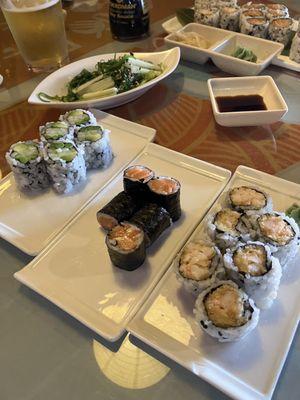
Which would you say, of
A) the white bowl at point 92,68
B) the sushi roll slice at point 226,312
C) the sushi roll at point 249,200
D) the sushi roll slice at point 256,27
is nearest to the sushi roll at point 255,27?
the sushi roll slice at point 256,27

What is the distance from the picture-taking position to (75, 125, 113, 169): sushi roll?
1496mm

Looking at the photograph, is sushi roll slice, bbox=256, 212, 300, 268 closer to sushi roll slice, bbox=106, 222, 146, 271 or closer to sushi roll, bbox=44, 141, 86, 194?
sushi roll slice, bbox=106, 222, 146, 271

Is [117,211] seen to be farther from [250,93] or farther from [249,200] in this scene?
[250,93]

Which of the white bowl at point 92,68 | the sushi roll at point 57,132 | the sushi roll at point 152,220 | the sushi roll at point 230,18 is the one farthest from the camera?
the sushi roll at point 230,18

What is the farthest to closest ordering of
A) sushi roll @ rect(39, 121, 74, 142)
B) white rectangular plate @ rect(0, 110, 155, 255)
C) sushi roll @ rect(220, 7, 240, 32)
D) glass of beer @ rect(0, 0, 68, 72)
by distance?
sushi roll @ rect(220, 7, 240, 32) < glass of beer @ rect(0, 0, 68, 72) < sushi roll @ rect(39, 121, 74, 142) < white rectangular plate @ rect(0, 110, 155, 255)

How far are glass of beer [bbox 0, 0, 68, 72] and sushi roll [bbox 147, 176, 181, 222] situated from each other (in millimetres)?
1230

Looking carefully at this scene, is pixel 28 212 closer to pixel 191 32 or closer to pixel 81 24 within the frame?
pixel 191 32

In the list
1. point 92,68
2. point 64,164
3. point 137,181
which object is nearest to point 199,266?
point 137,181

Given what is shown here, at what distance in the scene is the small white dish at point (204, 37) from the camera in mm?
2066

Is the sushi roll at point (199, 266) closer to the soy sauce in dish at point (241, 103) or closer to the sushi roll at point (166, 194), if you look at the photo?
the sushi roll at point (166, 194)

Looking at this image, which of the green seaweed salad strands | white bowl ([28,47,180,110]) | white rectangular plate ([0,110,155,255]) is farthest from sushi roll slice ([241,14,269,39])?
white rectangular plate ([0,110,155,255])

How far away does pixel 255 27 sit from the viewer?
2.11 m

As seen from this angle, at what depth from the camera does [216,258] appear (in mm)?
1083

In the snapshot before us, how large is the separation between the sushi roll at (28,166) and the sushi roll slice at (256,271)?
80 cm
